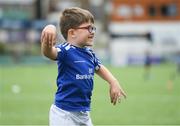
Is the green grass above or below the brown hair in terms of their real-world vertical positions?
below

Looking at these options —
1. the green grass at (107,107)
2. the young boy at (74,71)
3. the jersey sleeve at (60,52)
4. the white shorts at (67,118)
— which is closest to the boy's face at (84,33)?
the young boy at (74,71)

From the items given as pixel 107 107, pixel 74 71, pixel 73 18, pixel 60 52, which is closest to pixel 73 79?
pixel 74 71

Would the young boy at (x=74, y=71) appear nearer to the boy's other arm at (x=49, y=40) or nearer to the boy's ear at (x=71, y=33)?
the boy's ear at (x=71, y=33)

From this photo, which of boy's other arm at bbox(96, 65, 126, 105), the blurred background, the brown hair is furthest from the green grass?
the blurred background

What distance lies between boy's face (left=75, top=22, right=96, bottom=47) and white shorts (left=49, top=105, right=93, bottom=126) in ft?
2.23

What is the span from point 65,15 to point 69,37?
23cm

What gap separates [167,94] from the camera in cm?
2592

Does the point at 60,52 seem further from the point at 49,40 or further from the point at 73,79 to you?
the point at 49,40

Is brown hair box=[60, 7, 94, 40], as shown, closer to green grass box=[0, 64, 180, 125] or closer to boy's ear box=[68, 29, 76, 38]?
boy's ear box=[68, 29, 76, 38]

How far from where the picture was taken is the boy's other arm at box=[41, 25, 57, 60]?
6.73m

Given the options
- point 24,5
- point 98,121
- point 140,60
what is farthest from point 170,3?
point 98,121

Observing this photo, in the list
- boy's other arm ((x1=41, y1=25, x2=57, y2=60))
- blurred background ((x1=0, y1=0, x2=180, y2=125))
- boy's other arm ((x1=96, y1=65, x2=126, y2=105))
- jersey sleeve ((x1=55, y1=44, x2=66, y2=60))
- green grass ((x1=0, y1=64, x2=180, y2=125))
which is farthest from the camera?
blurred background ((x1=0, y1=0, x2=180, y2=125))

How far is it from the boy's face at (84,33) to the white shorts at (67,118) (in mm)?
681

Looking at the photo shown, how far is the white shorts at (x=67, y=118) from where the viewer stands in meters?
7.29
